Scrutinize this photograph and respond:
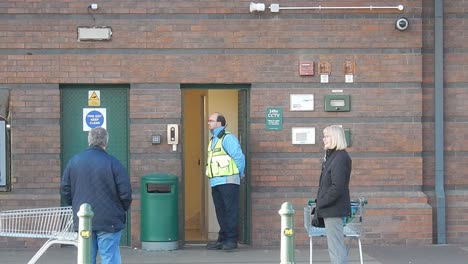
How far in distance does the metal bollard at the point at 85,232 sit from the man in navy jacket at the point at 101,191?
86cm

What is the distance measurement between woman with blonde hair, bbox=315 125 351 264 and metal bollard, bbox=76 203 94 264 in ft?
8.08

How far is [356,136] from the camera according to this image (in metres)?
11.6

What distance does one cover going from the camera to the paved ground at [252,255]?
34.6 feet

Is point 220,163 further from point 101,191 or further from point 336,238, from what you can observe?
point 101,191

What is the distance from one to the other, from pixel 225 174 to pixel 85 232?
13.2 ft

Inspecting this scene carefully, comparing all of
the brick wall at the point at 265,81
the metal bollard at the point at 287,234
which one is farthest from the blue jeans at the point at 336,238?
the brick wall at the point at 265,81

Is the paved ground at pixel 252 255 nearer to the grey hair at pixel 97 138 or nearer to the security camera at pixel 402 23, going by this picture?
the grey hair at pixel 97 138

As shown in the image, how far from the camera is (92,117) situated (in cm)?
1154

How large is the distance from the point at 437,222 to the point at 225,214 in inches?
115

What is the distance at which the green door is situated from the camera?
1154cm

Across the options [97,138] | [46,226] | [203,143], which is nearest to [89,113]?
[203,143]

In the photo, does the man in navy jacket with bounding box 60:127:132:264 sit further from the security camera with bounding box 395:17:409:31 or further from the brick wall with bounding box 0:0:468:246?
the security camera with bounding box 395:17:409:31

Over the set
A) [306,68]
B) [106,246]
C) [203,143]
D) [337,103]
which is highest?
[306,68]

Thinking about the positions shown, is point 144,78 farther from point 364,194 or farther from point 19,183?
point 364,194
